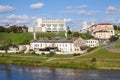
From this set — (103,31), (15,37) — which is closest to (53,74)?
(15,37)

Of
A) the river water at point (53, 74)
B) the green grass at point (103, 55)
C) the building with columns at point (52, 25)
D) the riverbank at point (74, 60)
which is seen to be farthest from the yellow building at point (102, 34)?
the river water at point (53, 74)

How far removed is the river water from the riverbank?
3613 mm

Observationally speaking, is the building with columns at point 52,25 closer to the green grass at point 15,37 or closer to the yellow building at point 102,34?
the yellow building at point 102,34

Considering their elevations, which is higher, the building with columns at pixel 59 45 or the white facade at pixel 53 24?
the white facade at pixel 53 24

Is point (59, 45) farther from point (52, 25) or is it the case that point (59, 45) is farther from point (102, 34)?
point (52, 25)

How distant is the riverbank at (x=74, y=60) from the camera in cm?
6166

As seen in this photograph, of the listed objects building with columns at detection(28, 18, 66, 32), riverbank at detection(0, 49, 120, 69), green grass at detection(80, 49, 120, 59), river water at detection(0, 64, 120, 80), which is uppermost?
building with columns at detection(28, 18, 66, 32)

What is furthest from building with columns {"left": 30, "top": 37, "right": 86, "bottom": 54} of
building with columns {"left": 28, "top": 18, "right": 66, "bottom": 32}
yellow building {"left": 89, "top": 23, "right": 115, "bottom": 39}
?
building with columns {"left": 28, "top": 18, "right": 66, "bottom": 32}

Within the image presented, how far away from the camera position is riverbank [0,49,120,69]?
61.7 m

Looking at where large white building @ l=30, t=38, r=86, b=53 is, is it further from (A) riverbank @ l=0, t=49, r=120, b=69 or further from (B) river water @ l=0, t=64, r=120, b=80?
(B) river water @ l=0, t=64, r=120, b=80

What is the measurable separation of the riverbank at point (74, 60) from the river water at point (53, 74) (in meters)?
3.61

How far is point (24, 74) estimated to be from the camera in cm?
5394

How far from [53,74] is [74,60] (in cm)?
1373

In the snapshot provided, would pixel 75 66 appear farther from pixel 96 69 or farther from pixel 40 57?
pixel 40 57
